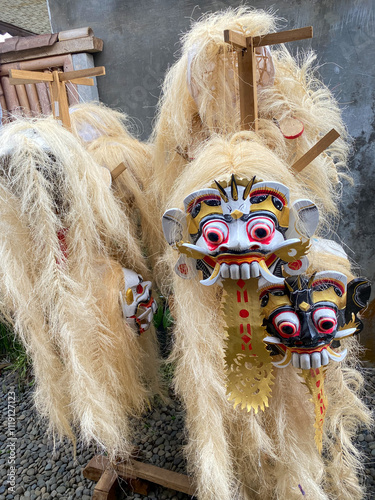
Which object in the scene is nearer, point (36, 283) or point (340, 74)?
point (36, 283)

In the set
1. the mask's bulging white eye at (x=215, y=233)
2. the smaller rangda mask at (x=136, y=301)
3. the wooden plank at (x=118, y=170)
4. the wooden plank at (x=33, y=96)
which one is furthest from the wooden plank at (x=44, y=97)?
the mask's bulging white eye at (x=215, y=233)

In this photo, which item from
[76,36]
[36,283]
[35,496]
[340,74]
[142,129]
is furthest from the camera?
[142,129]

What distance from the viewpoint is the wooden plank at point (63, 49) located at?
6.26 feet

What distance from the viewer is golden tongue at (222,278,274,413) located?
0.86 m

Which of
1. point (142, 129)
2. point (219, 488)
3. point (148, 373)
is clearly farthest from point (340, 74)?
point (219, 488)

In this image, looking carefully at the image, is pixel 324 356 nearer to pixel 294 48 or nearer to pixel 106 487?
pixel 106 487

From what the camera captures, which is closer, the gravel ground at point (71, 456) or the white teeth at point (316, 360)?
the white teeth at point (316, 360)

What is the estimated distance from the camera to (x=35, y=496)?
1500mm

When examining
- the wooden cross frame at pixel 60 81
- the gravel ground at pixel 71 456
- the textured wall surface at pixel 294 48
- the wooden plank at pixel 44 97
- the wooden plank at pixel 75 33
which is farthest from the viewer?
the wooden plank at pixel 44 97

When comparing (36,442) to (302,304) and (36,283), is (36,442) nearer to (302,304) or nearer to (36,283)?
(36,283)

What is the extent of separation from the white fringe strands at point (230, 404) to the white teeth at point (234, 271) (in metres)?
0.18

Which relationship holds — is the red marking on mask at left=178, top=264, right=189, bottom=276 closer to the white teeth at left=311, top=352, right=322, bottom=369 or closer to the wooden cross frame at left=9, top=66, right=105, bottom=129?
the white teeth at left=311, top=352, right=322, bottom=369

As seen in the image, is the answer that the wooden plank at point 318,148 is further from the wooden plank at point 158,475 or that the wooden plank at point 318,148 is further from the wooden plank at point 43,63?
the wooden plank at point 43,63

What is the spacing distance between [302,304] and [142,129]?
1.50 m
